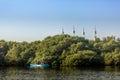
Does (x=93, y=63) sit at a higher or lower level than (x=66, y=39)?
lower

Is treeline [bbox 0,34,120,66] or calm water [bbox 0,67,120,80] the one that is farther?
treeline [bbox 0,34,120,66]

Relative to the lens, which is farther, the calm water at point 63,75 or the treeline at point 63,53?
the treeline at point 63,53

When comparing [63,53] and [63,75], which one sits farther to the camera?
[63,53]

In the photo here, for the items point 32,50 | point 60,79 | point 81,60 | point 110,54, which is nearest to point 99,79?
point 60,79

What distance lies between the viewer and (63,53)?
125875 mm

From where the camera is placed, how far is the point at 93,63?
124 metres

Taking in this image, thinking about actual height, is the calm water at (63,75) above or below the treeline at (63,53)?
below

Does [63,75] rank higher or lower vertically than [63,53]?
lower

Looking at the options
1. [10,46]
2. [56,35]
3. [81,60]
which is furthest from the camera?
[10,46]

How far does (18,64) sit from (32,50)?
8.28 meters

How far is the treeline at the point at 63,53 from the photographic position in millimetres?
122875

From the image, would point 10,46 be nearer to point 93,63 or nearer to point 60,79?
point 93,63

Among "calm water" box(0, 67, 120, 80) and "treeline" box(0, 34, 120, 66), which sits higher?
"treeline" box(0, 34, 120, 66)

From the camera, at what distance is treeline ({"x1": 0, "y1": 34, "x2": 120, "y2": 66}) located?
123m
